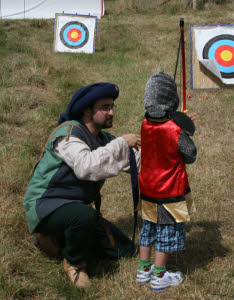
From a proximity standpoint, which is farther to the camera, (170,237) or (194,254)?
(194,254)

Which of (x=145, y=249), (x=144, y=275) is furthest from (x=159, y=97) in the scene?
(x=144, y=275)

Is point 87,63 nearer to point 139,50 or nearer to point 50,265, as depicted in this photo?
point 139,50

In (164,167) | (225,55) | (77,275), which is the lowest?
(77,275)

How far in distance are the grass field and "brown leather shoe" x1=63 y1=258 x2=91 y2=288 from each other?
0.06 meters

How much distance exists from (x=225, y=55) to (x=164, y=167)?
583cm

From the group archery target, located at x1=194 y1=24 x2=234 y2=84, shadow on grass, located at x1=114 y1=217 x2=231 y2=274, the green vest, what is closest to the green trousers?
the green vest

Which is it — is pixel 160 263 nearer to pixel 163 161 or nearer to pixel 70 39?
pixel 163 161

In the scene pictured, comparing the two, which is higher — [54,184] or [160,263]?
[54,184]

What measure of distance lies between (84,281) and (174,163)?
3.13ft

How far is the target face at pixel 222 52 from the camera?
739 cm

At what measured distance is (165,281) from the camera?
238 centimetres

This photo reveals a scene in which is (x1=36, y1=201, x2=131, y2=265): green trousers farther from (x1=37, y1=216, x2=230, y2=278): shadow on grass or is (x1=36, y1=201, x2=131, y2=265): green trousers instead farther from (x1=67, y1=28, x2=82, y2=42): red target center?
(x1=67, y1=28, x2=82, y2=42): red target center

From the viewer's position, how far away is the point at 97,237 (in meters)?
2.87

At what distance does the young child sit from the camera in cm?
224
